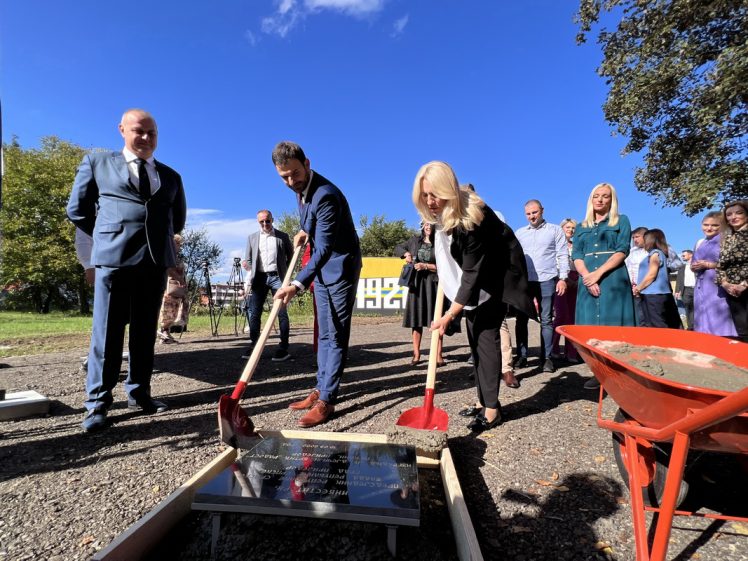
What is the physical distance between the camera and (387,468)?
1.93m

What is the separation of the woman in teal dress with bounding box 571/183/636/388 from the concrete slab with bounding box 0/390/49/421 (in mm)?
4932

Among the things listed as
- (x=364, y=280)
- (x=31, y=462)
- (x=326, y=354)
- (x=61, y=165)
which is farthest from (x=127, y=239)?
(x=61, y=165)

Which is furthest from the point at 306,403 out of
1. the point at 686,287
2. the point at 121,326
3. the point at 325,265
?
the point at 686,287

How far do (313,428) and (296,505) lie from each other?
162cm

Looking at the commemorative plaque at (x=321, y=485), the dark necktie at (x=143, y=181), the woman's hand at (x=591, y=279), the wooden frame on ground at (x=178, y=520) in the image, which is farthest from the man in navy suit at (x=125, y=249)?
the woman's hand at (x=591, y=279)

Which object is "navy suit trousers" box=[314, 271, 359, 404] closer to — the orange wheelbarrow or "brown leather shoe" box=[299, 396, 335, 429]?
"brown leather shoe" box=[299, 396, 335, 429]

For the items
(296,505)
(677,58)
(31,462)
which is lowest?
(31,462)

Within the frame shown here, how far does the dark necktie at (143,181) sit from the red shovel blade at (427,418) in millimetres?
2615

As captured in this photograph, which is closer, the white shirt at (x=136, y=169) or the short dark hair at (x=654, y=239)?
the white shirt at (x=136, y=169)

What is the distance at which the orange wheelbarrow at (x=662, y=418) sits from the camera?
1.39m

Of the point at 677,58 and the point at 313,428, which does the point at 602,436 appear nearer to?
the point at 313,428

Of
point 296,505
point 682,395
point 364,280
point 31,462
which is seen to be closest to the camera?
point 682,395

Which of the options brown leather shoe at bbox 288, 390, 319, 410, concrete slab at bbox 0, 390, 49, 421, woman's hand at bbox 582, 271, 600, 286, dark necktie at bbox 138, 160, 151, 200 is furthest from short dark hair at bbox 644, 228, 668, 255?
concrete slab at bbox 0, 390, 49, 421

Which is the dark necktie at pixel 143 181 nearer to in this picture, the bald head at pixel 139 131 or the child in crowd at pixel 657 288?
the bald head at pixel 139 131
